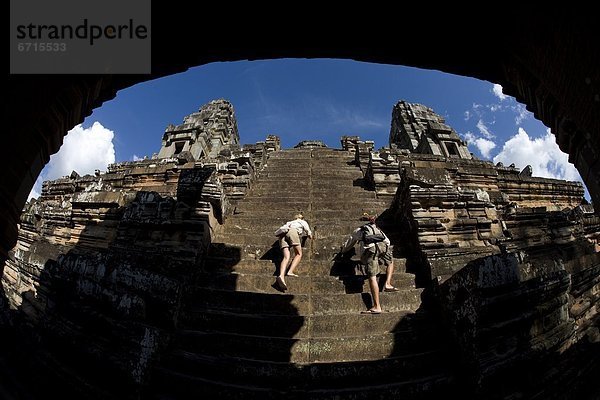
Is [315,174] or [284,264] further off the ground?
[315,174]

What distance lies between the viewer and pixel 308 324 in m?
4.17

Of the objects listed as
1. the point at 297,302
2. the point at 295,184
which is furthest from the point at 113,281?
the point at 295,184

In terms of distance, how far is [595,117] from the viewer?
5.49ft

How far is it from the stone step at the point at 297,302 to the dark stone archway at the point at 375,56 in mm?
2925

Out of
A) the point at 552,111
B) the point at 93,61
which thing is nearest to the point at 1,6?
the point at 93,61

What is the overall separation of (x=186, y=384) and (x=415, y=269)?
157 inches

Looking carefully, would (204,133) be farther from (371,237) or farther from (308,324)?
(308,324)

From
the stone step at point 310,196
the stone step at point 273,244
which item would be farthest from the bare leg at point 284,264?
the stone step at point 310,196

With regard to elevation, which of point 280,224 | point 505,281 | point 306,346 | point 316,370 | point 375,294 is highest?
point 280,224

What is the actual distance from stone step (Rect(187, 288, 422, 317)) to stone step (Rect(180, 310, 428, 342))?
0.18 meters

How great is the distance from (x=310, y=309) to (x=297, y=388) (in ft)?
3.80

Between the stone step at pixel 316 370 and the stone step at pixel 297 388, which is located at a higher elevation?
the stone step at pixel 316 370

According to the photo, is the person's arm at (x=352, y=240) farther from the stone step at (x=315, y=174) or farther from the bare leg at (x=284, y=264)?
the stone step at (x=315, y=174)

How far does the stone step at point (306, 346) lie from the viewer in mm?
3809
